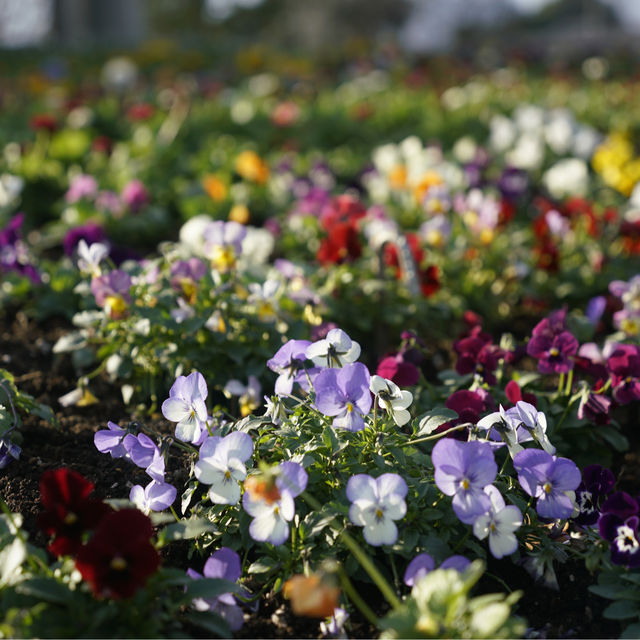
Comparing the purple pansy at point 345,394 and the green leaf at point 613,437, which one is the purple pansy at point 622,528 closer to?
the purple pansy at point 345,394

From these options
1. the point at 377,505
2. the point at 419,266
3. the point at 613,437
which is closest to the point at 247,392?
the point at 377,505

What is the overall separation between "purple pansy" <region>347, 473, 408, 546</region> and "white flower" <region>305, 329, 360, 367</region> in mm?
312

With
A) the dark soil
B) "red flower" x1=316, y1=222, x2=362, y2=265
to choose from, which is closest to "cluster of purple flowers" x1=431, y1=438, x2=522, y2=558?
the dark soil

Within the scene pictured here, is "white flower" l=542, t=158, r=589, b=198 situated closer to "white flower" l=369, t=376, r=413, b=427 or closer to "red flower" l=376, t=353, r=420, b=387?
"red flower" l=376, t=353, r=420, b=387

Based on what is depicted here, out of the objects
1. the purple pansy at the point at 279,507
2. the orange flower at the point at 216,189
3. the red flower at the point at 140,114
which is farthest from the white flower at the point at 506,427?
the red flower at the point at 140,114

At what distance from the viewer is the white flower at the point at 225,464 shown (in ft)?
5.18

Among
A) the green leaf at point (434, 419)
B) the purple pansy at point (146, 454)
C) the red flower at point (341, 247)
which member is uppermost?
the purple pansy at point (146, 454)

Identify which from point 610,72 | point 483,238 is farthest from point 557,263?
point 610,72

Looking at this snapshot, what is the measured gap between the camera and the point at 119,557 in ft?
4.31

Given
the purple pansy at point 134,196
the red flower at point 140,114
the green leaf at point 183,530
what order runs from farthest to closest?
the red flower at point 140,114 < the purple pansy at point 134,196 < the green leaf at point 183,530

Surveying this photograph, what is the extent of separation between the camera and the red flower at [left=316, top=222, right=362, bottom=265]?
Result: 3.03m

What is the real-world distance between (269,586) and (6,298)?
188 cm

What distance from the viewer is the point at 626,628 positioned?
156 centimetres

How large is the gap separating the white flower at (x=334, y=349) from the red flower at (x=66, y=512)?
22.6 inches
